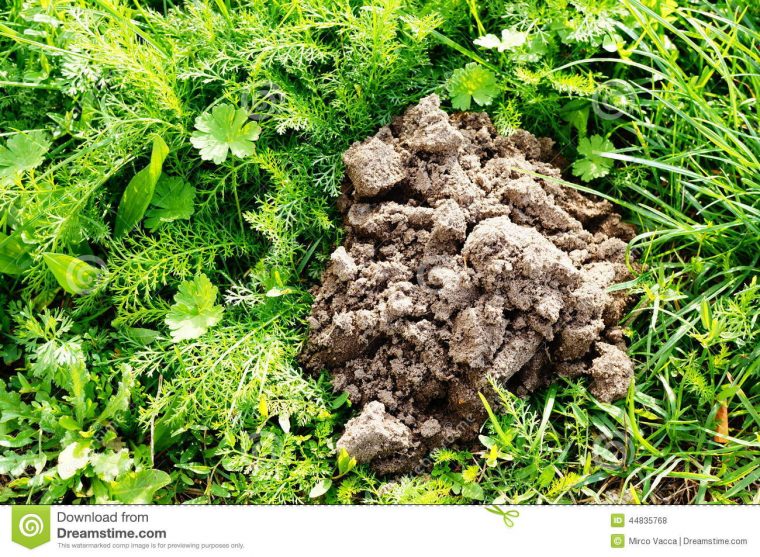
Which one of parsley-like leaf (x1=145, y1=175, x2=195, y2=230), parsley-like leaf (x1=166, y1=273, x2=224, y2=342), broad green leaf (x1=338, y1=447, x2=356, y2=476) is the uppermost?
parsley-like leaf (x1=145, y1=175, x2=195, y2=230)

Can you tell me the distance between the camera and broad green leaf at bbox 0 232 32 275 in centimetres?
245

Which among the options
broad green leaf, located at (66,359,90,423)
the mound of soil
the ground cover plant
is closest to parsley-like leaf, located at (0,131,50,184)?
the ground cover plant

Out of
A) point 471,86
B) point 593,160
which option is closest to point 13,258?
point 471,86

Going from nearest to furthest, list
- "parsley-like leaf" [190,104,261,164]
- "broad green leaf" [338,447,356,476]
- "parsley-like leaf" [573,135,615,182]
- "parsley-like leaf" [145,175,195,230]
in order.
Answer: "broad green leaf" [338,447,356,476] → "parsley-like leaf" [190,104,261,164] → "parsley-like leaf" [145,175,195,230] → "parsley-like leaf" [573,135,615,182]

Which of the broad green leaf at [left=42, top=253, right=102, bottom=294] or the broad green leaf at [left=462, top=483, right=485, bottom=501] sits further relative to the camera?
the broad green leaf at [left=42, top=253, right=102, bottom=294]

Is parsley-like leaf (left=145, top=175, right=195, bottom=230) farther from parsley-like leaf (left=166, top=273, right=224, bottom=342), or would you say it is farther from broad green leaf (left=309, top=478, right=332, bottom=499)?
broad green leaf (left=309, top=478, right=332, bottom=499)

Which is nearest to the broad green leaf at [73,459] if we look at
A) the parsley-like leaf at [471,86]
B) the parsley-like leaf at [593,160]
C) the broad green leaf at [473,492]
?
the broad green leaf at [473,492]

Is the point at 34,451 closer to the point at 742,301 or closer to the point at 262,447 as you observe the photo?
the point at 262,447

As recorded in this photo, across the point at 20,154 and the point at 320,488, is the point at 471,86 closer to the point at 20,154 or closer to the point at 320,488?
the point at 320,488

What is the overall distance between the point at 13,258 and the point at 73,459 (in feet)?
2.41

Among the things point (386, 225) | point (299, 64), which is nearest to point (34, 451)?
point (386, 225)

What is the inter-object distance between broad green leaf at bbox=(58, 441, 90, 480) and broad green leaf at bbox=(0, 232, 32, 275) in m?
0.65

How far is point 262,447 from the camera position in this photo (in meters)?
2.22
